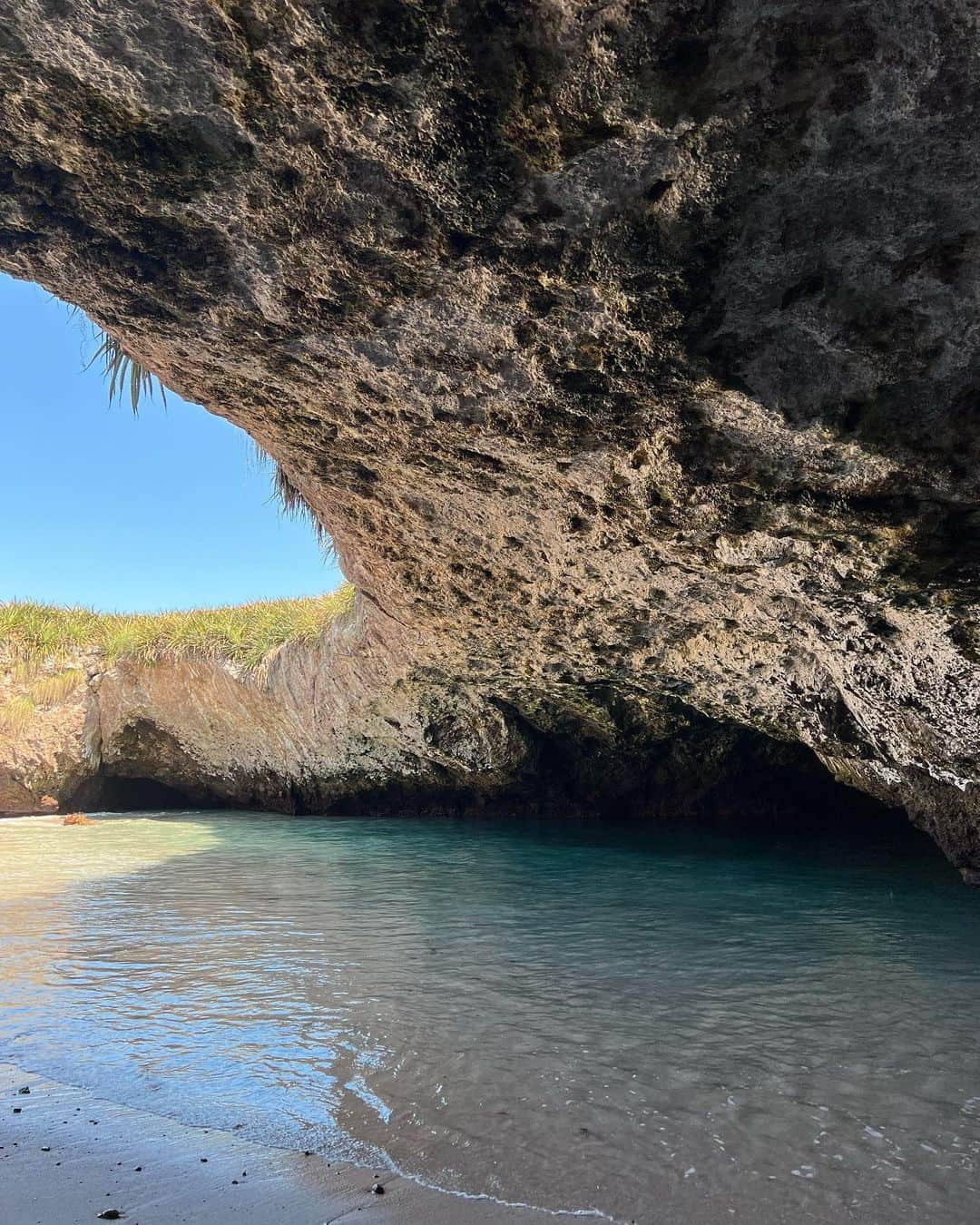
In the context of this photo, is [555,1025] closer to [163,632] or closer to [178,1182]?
[178,1182]

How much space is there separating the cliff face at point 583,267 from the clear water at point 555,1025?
1.27m

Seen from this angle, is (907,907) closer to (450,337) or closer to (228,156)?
(450,337)

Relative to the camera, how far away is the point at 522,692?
5.90m

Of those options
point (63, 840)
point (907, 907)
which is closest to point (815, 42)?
point (907, 907)

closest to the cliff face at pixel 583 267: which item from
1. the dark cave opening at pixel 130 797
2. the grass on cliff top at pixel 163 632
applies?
the grass on cliff top at pixel 163 632

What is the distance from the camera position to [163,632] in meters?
8.38

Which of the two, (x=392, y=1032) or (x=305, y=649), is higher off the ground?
(x=305, y=649)

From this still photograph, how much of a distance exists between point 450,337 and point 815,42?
113cm

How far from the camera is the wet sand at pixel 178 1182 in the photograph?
1.49 metres

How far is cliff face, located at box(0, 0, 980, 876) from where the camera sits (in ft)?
5.60

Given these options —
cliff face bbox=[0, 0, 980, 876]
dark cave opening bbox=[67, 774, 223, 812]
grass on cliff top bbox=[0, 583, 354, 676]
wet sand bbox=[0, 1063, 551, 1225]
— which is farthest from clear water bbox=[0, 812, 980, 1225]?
dark cave opening bbox=[67, 774, 223, 812]

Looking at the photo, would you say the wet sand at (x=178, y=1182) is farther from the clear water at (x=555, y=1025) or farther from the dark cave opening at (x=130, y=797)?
the dark cave opening at (x=130, y=797)

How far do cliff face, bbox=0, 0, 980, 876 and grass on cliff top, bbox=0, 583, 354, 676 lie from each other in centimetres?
405

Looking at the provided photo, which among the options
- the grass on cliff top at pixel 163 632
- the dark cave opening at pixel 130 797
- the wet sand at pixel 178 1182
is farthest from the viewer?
the dark cave opening at pixel 130 797
